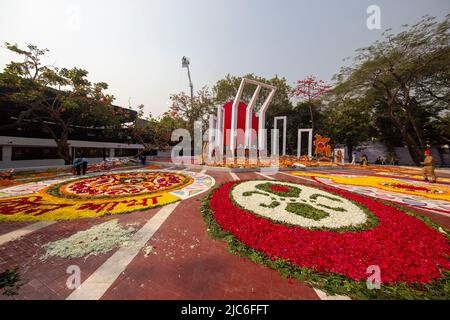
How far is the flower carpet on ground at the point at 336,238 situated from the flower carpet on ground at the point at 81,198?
7.83ft

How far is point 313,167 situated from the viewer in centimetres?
1738

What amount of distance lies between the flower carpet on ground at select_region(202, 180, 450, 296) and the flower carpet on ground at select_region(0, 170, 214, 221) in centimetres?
239

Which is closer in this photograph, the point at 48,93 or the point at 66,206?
the point at 66,206

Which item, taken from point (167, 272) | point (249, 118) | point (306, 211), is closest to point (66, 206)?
point (167, 272)

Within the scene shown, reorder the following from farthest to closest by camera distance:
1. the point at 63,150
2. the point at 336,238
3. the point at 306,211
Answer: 1. the point at 63,150
2. the point at 306,211
3. the point at 336,238

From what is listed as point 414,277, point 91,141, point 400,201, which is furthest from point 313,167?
point 91,141

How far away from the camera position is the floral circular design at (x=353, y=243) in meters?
3.07

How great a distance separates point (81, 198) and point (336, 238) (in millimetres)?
9181

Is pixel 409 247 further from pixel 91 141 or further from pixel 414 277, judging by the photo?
pixel 91 141

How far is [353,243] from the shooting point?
Result: 12.7 ft

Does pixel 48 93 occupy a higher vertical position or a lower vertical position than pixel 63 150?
higher

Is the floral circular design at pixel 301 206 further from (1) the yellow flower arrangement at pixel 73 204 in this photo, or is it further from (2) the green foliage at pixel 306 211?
(1) the yellow flower arrangement at pixel 73 204

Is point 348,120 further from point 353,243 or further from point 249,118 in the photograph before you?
point 353,243

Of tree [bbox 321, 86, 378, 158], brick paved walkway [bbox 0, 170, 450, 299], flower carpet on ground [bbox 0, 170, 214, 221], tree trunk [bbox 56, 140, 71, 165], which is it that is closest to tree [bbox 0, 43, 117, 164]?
tree trunk [bbox 56, 140, 71, 165]
